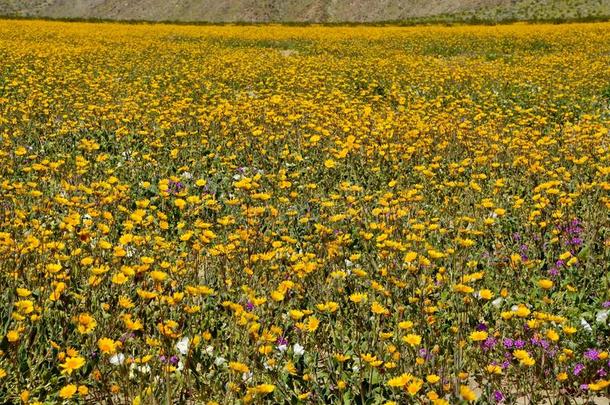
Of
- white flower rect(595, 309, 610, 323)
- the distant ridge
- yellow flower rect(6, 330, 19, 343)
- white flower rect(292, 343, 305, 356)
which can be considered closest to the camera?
yellow flower rect(6, 330, 19, 343)

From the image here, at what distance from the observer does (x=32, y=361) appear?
3490 mm

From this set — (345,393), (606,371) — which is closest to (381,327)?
(345,393)

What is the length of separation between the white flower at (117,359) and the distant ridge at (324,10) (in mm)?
58540

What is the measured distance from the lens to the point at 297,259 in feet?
14.7

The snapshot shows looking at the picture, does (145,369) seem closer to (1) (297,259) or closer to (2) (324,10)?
(1) (297,259)

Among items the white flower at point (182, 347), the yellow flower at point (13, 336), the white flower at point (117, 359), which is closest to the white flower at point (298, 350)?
the white flower at point (182, 347)

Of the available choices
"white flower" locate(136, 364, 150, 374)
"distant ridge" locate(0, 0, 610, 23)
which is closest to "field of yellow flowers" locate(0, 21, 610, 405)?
"white flower" locate(136, 364, 150, 374)

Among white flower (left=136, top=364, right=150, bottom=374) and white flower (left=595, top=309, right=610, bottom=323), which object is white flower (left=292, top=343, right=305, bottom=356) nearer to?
white flower (left=136, top=364, right=150, bottom=374)

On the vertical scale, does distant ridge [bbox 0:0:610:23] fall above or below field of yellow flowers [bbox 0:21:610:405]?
above

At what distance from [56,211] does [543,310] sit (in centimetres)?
457

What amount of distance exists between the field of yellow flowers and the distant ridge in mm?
51693

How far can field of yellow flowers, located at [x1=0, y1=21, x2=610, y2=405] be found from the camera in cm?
338

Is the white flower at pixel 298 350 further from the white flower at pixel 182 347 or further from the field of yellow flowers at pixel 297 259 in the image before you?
the white flower at pixel 182 347

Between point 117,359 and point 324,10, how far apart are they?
82604 millimetres
